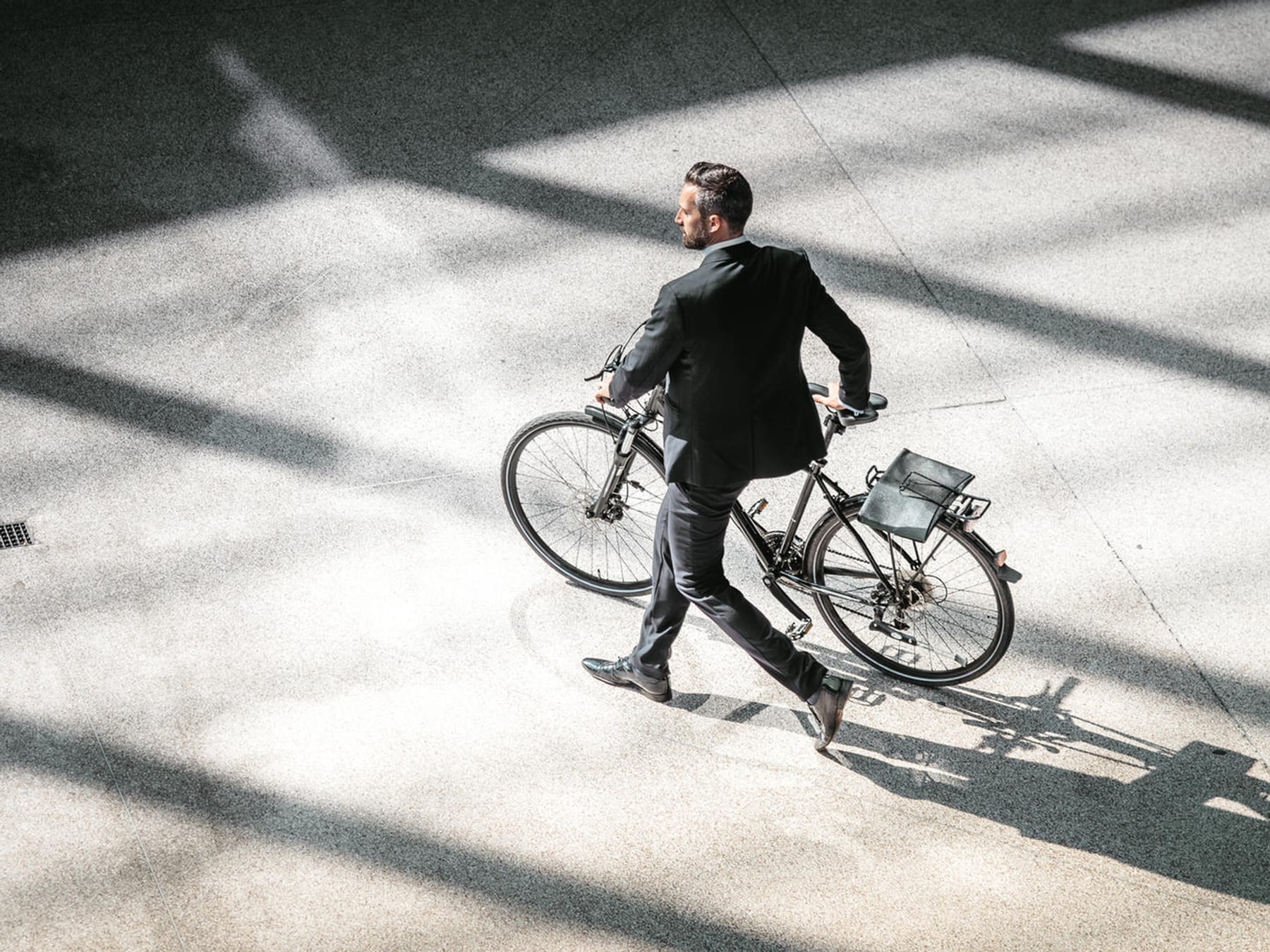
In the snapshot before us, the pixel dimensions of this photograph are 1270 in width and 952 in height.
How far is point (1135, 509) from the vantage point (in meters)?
4.45

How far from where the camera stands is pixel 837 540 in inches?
164

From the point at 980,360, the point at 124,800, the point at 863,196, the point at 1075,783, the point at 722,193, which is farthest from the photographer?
the point at 863,196

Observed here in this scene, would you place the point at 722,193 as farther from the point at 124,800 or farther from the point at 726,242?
the point at 124,800

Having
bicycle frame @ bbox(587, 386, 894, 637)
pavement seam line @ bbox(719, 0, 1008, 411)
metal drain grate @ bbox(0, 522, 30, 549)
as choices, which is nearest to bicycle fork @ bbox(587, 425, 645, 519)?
bicycle frame @ bbox(587, 386, 894, 637)

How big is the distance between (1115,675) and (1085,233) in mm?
2169

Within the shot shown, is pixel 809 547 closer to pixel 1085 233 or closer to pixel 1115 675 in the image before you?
pixel 1115 675

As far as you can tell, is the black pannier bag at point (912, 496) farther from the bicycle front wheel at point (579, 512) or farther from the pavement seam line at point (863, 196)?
the pavement seam line at point (863, 196)

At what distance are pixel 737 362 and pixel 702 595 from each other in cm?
77

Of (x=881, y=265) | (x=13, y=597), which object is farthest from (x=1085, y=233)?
(x=13, y=597)

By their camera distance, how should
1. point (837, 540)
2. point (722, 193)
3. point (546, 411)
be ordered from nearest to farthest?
point (722, 193) < point (837, 540) < point (546, 411)

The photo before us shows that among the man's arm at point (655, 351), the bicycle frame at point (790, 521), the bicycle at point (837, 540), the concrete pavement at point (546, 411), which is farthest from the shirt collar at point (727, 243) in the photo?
the concrete pavement at point (546, 411)

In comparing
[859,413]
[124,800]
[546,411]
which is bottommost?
[124,800]

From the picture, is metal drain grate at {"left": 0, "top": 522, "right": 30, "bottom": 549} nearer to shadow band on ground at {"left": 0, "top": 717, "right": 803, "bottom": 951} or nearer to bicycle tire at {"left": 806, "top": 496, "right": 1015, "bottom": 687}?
shadow band on ground at {"left": 0, "top": 717, "right": 803, "bottom": 951}

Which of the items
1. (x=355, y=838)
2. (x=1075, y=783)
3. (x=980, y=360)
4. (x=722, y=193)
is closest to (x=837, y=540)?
(x=1075, y=783)
